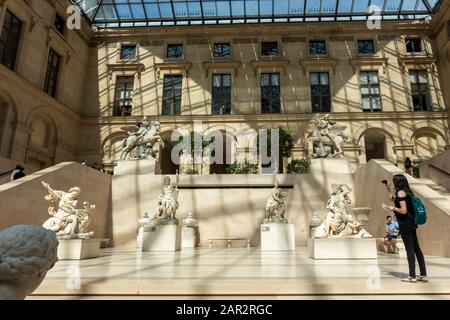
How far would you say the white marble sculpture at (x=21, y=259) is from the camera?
175 cm

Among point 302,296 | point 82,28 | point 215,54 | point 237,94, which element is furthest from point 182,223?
point 82,28

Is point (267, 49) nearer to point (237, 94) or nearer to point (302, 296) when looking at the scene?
point (237, 94)

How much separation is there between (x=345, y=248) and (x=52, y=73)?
2304 cm

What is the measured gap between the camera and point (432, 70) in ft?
81.5

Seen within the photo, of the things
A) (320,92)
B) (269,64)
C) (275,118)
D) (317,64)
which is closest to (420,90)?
(320,92)

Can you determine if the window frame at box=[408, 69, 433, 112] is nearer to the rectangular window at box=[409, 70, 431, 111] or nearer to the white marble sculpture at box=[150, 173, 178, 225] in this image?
the rectangular window at box=[409, 70, 431, 111]

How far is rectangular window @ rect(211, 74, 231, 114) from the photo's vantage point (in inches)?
1002

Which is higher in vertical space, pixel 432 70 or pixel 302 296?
pixel 432 70

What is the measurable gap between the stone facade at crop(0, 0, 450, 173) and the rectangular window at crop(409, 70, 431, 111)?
459 millimetres

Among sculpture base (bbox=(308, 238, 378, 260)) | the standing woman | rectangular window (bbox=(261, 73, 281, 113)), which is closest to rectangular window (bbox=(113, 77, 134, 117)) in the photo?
rectangular window (bbox=(261, 73, 281, 113))

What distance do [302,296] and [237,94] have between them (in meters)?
22.7

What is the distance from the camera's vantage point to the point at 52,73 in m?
22.6

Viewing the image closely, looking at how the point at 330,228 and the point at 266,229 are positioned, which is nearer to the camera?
the point at 330,228

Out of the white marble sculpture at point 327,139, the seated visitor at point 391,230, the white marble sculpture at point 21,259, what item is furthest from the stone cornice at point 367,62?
the white marble sculpture at point 21,259
